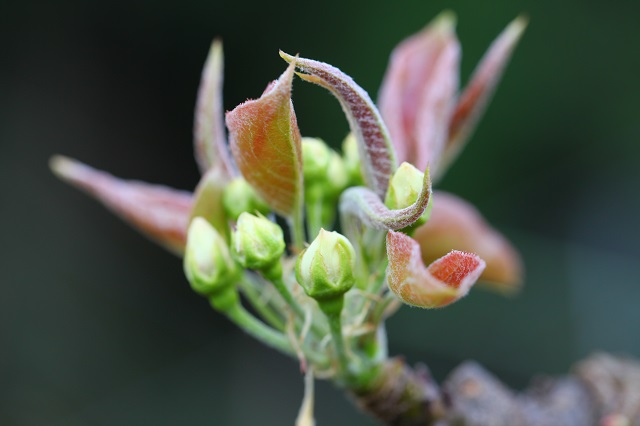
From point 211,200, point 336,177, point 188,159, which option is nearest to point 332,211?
point 336,177

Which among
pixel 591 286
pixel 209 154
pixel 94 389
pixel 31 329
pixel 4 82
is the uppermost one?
pixel 209 154

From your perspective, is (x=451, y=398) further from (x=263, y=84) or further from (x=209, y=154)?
(x=263, y=84)

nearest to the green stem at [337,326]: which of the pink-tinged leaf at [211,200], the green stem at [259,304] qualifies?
the green stem at [259,304]

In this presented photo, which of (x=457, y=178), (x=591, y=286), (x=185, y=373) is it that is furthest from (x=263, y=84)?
(x=591, y=286)

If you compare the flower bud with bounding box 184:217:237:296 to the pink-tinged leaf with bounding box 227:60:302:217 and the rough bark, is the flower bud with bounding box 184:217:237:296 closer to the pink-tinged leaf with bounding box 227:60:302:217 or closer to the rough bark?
the pink-tinged leaf with bounding box 227:60:302:217

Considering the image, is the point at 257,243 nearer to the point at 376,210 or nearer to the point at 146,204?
the point at 376,210

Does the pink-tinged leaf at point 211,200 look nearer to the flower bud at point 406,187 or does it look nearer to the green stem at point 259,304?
the green stem at point 259,304

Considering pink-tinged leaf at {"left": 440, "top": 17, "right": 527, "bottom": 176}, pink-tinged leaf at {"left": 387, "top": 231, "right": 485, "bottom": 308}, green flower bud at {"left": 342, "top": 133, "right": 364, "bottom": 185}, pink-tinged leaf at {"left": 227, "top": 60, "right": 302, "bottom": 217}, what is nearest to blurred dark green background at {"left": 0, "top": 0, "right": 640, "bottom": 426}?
pink-tinged leaf at {"left": 440, "top": 17, "right": 527, "bottom": 176}
